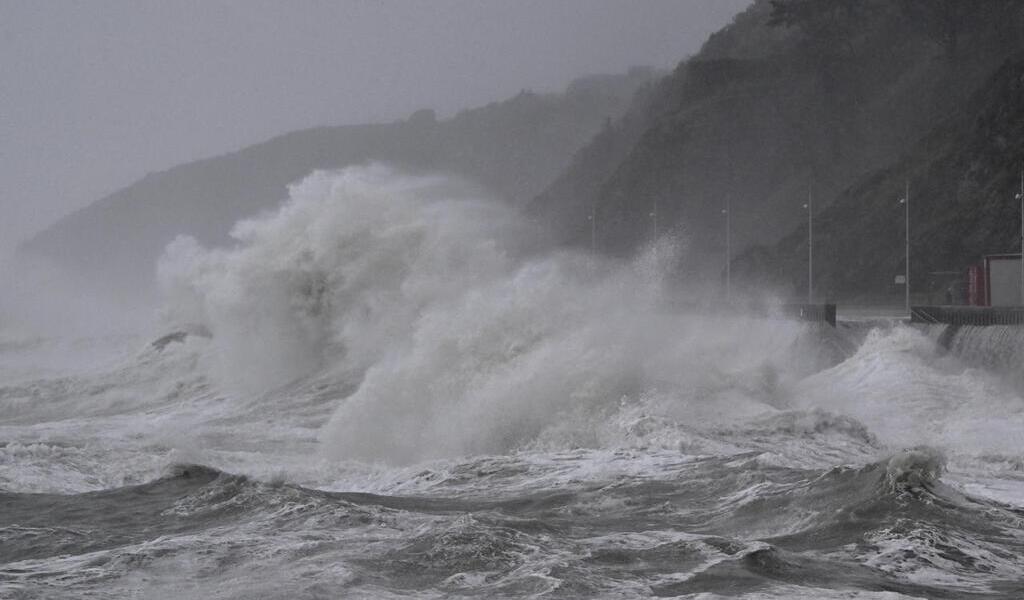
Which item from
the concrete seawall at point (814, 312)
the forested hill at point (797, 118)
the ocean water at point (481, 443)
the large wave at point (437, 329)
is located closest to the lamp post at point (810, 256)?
the forested hill at point (797, 118)

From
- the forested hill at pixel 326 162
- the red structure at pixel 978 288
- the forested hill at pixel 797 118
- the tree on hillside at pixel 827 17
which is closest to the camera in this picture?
the red structure at pixel 978 288

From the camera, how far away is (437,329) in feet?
58.1

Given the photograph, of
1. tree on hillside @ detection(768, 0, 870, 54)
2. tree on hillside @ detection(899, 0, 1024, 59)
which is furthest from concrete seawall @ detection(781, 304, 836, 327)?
tree on hillside @ detection(768, 0, 870, 54)

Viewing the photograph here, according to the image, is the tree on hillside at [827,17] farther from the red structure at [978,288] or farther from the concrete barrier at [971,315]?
the concrete barrier at [971,315]

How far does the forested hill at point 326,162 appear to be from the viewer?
164m

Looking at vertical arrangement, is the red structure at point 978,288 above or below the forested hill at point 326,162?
below

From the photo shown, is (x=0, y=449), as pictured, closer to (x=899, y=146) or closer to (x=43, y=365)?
(x=43, y=365)

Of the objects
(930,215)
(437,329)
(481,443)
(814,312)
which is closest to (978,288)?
(814,312)

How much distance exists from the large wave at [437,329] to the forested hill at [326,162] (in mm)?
130129

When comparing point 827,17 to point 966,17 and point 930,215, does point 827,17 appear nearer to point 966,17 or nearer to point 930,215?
point 966,17

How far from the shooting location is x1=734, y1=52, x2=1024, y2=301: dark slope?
3497cm

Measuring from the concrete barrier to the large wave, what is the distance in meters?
2.63

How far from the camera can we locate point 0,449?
1387 centimetres

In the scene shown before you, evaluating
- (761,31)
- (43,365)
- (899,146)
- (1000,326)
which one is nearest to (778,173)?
(899,146)
